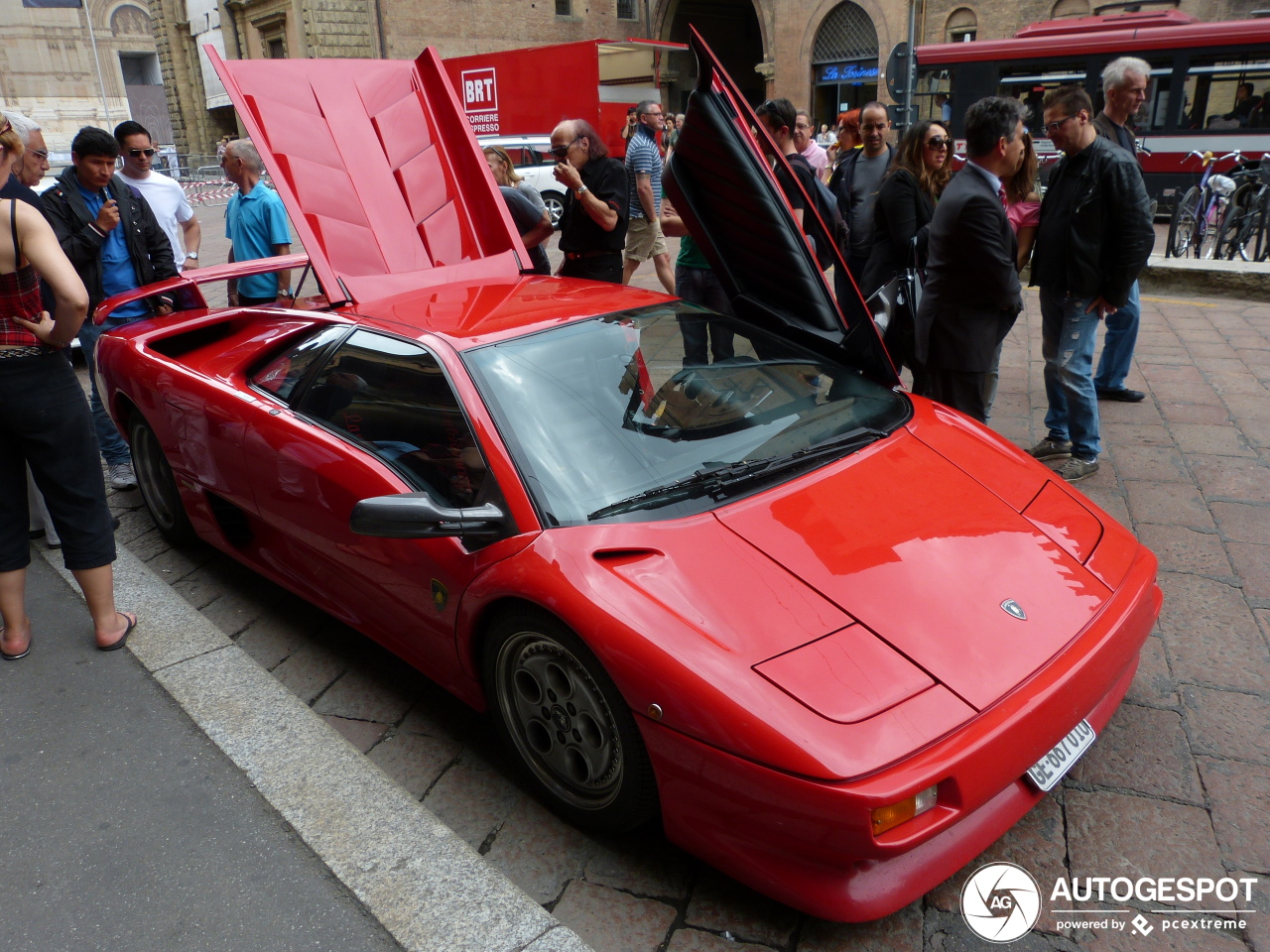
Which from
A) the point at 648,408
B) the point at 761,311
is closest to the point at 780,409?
Answer: the point at 648,408

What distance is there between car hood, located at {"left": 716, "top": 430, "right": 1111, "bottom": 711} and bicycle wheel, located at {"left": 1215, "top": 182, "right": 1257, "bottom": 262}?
873 centimetres

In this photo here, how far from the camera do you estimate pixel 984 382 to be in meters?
4.00

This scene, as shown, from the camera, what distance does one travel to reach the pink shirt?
439cm

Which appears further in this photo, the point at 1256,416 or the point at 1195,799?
the point at 1256,416

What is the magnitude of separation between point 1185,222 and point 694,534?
1077 centimetres

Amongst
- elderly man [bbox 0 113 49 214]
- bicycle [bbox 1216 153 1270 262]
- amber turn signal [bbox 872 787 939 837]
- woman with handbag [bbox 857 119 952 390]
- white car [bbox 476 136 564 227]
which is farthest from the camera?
white car [bbox 476 136 564 227]

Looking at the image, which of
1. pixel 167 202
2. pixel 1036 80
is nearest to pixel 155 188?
pixel 167 202

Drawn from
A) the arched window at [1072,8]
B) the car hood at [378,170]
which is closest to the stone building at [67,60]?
the arched window at [1072,8]

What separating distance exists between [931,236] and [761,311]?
89cm

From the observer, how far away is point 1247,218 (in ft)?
30.3

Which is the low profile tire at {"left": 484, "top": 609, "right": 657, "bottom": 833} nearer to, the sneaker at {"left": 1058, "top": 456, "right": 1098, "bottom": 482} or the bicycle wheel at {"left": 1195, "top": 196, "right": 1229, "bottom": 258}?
the sneaker at {"left": 1058, "top": 456, "right": 1098, "bottom": 482}

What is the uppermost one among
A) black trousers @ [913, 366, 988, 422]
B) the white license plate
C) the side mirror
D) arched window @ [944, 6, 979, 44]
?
arched window @ [944, 6, 979, 44]

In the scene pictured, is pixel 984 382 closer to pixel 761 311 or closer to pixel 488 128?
pixel 761 311

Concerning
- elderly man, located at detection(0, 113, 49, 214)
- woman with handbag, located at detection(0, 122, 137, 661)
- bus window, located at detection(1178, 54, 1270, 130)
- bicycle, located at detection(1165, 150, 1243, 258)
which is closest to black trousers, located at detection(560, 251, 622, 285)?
elderly man, located at detection(0, 113, 49, 214)
